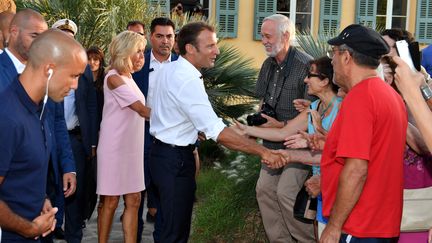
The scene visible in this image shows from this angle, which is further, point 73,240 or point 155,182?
point 73,240

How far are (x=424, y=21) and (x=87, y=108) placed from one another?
11.6 metres

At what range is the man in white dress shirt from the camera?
494cm

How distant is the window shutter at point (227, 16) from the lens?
14594 mm

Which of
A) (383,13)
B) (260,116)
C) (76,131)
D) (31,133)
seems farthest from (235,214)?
(383,13)

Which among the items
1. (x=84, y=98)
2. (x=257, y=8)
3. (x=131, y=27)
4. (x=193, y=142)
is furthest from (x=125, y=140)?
(x=257, y=8)

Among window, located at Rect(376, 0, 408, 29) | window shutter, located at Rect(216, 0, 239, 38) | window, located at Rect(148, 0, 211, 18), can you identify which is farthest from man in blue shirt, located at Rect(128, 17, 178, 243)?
window, located at Rect(376, 0, 408, 29)

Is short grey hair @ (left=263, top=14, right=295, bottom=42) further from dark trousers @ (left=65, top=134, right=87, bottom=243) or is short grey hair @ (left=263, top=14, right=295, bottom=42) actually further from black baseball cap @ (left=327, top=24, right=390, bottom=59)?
black baseball cap @ (left=327, top=24, right=390, bottom=59)

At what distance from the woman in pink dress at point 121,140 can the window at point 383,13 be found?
10.2m

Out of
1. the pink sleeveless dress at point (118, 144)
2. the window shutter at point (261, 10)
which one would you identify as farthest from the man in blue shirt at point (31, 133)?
the window shutter at point (261, 10)

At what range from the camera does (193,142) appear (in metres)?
5.15

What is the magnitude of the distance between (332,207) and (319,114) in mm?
1642

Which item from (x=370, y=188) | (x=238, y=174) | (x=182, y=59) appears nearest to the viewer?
(x=370, y=188)

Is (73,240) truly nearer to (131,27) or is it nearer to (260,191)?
(260,191)

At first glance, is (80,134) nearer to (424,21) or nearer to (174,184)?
(174,184)
